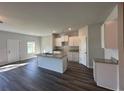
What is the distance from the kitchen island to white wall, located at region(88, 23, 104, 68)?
5.16 ft

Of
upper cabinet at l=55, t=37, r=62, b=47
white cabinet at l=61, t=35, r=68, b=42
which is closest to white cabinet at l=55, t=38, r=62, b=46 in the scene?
upper cabinet at l=55, t=37, r=62, b=47

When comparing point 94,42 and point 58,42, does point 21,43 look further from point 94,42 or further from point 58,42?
point 94,42

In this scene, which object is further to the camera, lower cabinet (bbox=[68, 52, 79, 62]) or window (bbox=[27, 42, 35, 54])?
window (bbox=[27, 42, 35, 54])

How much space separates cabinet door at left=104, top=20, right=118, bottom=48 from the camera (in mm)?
2797

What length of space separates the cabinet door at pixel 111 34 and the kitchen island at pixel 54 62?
92.1 inches

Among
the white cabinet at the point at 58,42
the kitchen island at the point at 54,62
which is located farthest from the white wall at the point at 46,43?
the kitchen island at the point at 54,62

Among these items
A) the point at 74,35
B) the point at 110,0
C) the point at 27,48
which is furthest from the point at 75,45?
the point at 110,0

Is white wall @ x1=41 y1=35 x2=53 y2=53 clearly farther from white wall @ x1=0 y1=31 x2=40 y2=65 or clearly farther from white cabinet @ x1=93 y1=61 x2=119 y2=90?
white cabinet @ x1=93 y1=61 x2=119 y2=90

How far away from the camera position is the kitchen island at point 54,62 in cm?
480

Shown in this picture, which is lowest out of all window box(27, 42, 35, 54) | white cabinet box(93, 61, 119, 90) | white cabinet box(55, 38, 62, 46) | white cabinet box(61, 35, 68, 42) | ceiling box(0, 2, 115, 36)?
white cabinet box(93, 61, 119, 90)

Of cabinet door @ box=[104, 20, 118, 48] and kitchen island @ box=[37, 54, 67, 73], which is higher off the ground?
cabinet door @ box=[104, 20, 118, 48]

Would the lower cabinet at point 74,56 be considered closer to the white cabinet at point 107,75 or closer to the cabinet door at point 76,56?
the cabinet door at point 76,56

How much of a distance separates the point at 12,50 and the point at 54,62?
4207 millimetres

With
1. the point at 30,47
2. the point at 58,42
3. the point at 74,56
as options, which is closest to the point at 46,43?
the point at 30,47
